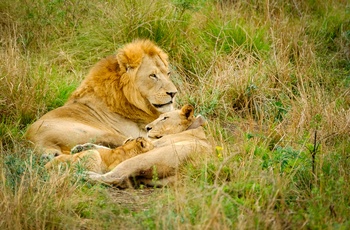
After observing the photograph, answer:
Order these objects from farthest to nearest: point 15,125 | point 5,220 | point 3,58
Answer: point 3,58 → point 15,125 → point 5,220

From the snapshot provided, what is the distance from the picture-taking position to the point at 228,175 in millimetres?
5648

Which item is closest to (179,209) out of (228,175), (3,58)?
(228,175)

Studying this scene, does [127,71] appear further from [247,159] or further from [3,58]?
[247,159]

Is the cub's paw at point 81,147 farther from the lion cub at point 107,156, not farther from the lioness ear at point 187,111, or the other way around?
the lioness ear at point 187,111

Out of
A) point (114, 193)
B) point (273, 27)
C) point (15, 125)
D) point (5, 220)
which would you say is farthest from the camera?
point (273, 27)

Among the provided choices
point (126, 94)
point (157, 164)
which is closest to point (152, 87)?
point (126, 94)

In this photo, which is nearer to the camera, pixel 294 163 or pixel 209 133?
pixel 294 163

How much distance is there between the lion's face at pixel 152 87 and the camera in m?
7.36

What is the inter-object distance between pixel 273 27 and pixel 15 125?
13.3ft

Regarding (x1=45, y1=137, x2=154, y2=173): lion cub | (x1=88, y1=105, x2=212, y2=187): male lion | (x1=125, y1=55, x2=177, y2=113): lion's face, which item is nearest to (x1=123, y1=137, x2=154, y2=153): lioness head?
(x1=45, y1=137, x2=154, y2=173): lion cub

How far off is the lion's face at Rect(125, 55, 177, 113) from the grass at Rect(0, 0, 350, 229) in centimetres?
56

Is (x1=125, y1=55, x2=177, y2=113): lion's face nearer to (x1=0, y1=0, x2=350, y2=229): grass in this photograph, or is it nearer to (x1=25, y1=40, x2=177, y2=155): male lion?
(x1=25, y1=40, x2=177, y2=155): male lion

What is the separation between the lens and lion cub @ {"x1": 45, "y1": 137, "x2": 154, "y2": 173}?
595 cm

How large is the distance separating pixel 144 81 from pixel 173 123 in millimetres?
682
